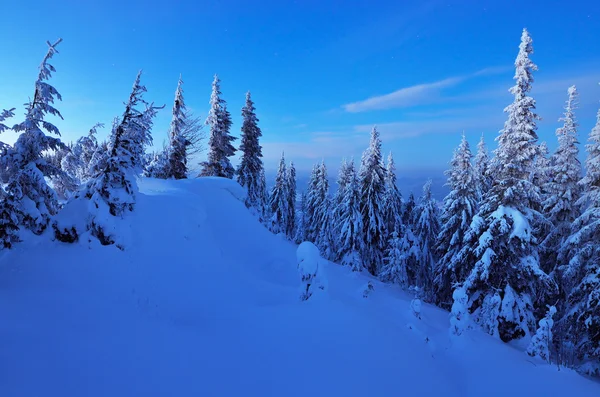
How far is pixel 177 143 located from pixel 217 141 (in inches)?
137

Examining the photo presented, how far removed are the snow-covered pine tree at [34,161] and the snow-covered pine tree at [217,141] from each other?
17918 mm

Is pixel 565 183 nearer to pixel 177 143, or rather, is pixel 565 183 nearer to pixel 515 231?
pixel 515 231

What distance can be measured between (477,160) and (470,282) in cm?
1645

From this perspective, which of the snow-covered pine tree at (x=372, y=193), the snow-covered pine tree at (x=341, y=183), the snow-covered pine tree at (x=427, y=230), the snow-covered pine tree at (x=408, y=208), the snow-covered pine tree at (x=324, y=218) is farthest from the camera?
the snow-covered pine tree at (x=341, y=183)

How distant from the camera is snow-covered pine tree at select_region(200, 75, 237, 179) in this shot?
1069 inches

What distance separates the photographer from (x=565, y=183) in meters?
17.7

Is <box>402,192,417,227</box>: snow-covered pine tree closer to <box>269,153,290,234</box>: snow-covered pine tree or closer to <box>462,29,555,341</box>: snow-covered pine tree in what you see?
<box>269,153,290,234</box>: snow-covered pine tree

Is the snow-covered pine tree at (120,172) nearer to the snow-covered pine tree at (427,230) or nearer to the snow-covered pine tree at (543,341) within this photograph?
the snow-covered pine tree at (543,341)

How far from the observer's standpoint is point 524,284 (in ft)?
46.0

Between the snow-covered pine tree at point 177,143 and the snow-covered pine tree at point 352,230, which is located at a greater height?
the snow-covered pine tree at point 177,143

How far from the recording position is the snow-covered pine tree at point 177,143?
25.7 metres

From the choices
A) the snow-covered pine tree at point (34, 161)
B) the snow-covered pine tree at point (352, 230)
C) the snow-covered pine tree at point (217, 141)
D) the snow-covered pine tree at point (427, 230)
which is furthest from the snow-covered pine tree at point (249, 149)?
the snow-covered pine tree at point (34, 161)

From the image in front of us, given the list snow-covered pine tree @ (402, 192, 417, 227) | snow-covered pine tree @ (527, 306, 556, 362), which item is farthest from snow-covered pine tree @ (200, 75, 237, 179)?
snow-covered pine tree @ (527, 306, 556, 362)

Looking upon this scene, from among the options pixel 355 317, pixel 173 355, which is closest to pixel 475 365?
pixel 355 317
